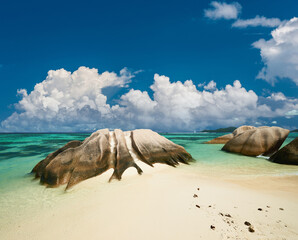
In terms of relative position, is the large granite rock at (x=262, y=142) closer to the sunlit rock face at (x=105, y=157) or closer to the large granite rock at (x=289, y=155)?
the large granite rock at (x=289, y=155)

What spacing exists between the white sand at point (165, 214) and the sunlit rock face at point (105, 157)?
101 cm

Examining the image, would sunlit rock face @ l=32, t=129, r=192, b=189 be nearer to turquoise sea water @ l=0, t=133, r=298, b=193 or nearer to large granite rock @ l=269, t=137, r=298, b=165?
turquoise sea water @ l=0, t=133, r=298, b=193

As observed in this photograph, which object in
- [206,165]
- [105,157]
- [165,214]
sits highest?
[105,157]

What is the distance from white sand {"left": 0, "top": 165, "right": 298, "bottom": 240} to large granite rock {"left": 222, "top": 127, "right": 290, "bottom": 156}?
7.27m

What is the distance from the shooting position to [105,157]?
18.5 feet

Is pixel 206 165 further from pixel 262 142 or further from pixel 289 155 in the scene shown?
pixel 262 142

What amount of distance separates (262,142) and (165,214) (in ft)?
35.0

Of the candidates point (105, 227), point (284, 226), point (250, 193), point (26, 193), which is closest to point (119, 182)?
point (105, 227)

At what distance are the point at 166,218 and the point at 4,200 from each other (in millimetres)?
4150

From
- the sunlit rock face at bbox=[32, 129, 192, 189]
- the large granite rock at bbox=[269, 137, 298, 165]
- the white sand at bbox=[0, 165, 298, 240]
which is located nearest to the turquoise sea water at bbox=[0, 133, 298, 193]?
the large granite rock at bbox=[269, 137, 298, 165]

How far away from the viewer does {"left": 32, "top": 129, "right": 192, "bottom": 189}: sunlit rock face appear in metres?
5.00

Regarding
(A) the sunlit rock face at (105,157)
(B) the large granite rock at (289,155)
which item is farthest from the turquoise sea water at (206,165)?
(A) the sunlit rock face at (105,157)

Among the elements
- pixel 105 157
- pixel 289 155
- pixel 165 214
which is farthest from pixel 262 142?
pixel 165 214

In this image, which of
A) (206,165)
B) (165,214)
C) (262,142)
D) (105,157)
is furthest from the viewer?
(262,142)
